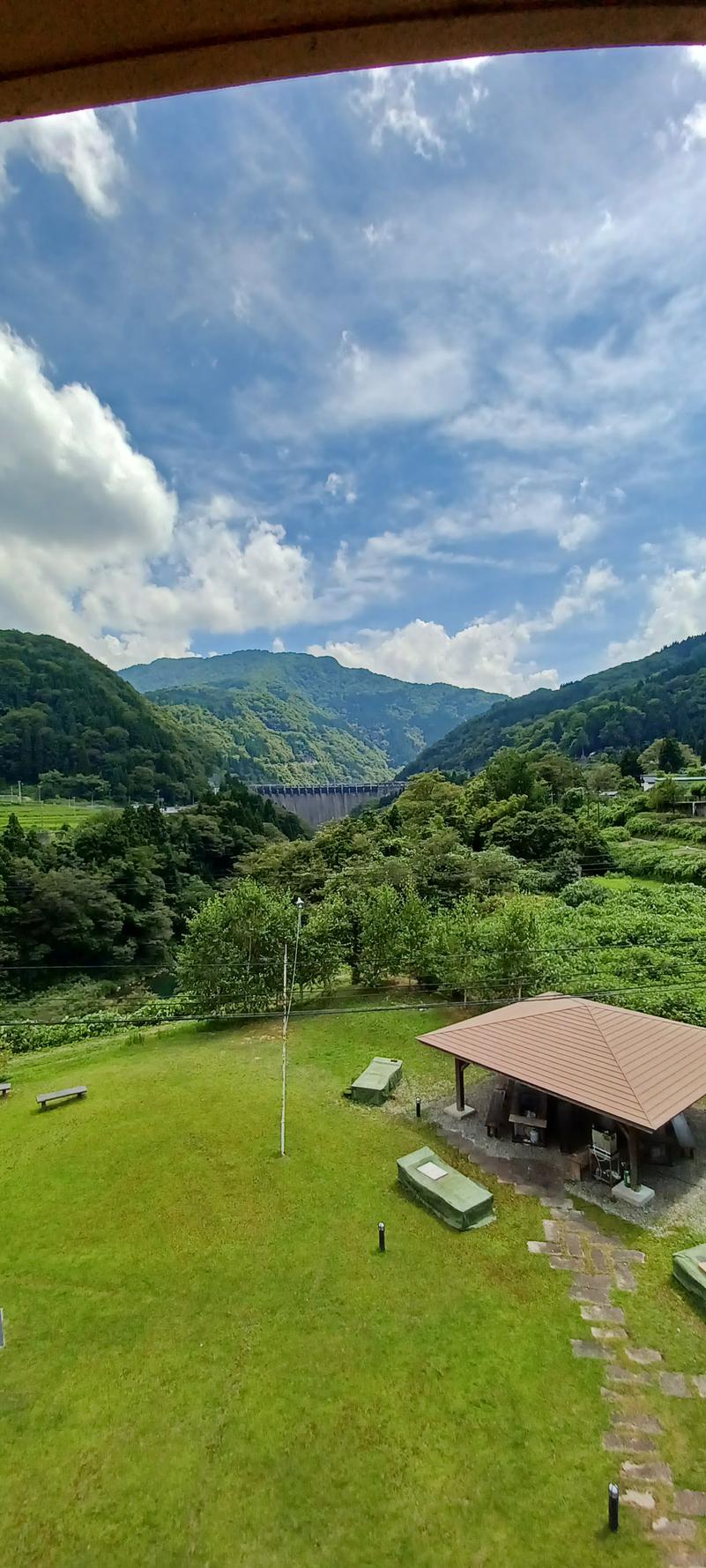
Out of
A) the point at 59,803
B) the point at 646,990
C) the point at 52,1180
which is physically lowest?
the point at 52,1180

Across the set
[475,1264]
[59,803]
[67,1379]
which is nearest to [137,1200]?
[67,1379]

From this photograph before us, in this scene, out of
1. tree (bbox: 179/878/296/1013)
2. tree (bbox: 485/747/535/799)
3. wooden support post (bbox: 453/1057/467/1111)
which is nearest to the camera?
wooden support post (bbox: 453/1057/467/1111)

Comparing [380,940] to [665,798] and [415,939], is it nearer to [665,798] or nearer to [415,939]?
[415,939]

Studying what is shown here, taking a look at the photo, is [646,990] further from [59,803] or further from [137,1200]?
[59,803]

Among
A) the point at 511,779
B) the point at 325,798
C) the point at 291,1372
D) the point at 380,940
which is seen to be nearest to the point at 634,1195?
the point at 291,1372

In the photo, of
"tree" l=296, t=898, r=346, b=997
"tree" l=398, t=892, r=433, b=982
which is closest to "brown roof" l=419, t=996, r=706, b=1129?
"tree" l=398, t=892, r=433, b=982

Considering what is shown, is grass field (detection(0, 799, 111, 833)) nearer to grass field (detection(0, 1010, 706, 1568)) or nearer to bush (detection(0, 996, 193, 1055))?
bush (detection(0, 996, 193, 1055))

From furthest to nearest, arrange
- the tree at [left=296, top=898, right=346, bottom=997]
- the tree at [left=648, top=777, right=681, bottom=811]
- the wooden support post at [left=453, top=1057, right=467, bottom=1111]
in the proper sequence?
the tree at [left=648, top=777, right=681, bottom=811], the tree at [left=296, top=898, right=346, bottom=997], the wooden support post at [left=453, top=1057, right=467, bottom=1111]
